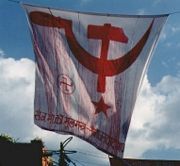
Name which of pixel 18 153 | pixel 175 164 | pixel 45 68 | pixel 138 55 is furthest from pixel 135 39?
pixel 175 164

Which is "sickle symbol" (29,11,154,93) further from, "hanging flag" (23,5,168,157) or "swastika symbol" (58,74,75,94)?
"swastika symbol" (58,74,75,94)

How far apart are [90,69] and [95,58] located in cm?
29

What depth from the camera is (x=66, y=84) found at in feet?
37.5

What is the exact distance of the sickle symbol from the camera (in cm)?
1166

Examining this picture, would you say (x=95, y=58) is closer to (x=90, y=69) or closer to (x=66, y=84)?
(x=90, y=69)

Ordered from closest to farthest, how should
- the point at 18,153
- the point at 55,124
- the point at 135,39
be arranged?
1. the point at 55,124
2. the point at 135,39
3. the point at 18,153

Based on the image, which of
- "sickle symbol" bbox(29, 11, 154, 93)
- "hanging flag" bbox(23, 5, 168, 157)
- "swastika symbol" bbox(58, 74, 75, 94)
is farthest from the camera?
"sickle symbol" bbox(29, 11, 154, 93)

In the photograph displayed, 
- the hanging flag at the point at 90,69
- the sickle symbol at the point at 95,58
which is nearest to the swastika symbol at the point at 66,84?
the hanging flag at the point at 90,69

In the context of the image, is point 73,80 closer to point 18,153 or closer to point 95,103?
point 95,103

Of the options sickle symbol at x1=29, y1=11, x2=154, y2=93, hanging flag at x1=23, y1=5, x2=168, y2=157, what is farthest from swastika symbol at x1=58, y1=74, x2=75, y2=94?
sickle symbol at x1=29, y1=11, x2=154, y2=93

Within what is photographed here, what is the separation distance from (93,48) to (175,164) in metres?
45.9

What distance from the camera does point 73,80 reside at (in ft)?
37.8

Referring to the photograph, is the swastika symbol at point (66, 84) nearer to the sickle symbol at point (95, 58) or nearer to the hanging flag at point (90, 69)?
the hanging flag at point (90, 69)

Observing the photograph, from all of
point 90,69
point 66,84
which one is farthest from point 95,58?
point 66,84
